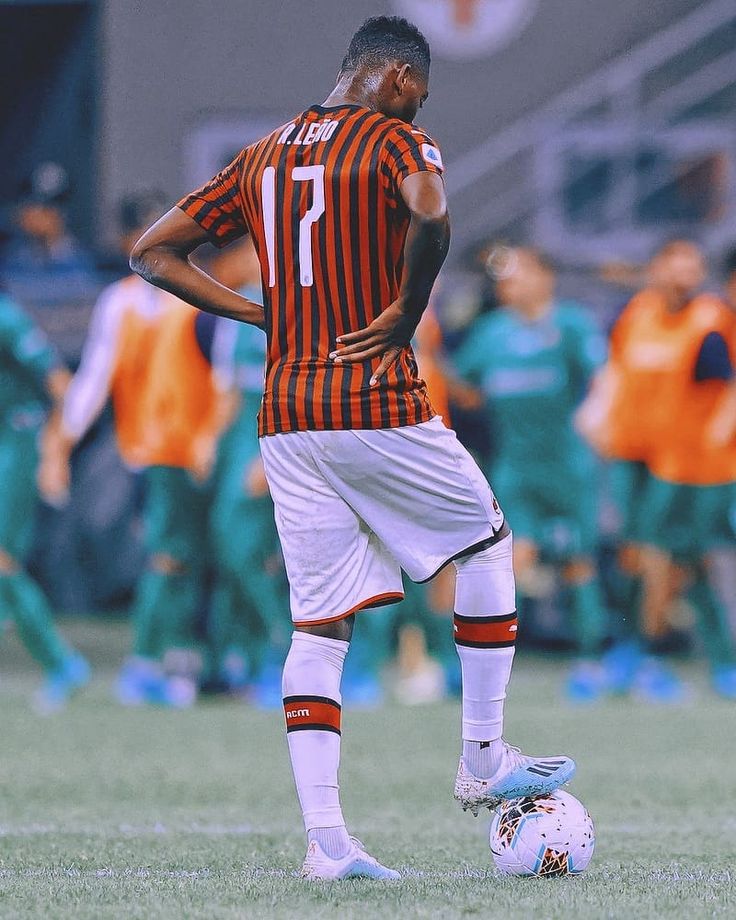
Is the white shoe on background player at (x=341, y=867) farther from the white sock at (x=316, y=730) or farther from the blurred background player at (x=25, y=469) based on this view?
the blurred background player at (x=25, y=469)

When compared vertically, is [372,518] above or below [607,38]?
below

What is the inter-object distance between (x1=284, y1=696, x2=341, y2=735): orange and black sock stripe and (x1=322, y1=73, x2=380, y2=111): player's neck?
143 cm

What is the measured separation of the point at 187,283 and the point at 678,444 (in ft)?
16.9

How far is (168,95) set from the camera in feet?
54.9

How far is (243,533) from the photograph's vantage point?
9.22 meters

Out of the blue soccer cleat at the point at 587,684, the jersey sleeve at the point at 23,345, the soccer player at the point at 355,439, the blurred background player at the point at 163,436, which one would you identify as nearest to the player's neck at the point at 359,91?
the soccer player at the point at 355,439

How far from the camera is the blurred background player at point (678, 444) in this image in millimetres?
9359

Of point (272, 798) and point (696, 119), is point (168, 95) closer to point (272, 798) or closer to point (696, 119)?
point (696, 119)

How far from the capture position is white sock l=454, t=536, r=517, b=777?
4480 millimetres

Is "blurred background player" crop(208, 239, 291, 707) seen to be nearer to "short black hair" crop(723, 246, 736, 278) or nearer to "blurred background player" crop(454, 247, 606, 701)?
"blurred background player" crop(454, 247, 606, 701)

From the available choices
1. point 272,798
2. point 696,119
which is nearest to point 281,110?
point 696,119

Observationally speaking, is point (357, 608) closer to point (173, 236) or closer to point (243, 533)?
point (173, 236)

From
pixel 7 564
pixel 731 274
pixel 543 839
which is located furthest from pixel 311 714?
pixel 731 274

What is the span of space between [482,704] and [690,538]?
5082 mm
